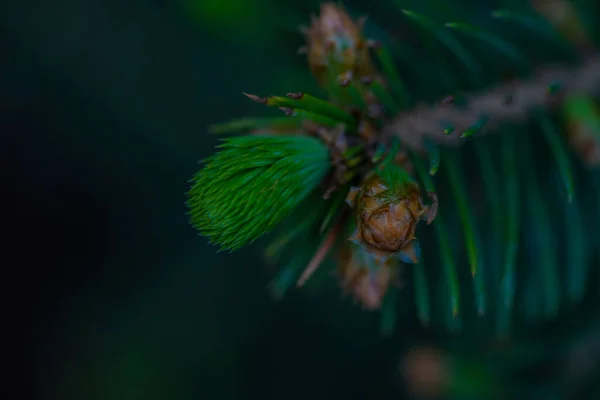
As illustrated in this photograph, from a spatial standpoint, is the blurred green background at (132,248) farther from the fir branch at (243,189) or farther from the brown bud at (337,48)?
the fir branch at (243,189)

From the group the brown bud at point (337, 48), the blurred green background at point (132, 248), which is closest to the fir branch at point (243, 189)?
the brown bud at point (337, 48)

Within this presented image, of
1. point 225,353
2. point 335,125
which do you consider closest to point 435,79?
point 335,125

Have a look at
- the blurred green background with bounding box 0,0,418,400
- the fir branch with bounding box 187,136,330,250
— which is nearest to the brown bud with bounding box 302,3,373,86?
the fir branch with bounding box 187,136,330,250

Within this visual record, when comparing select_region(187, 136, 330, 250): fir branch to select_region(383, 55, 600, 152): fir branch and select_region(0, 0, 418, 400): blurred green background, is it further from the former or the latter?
select_region(0, 0, 418, 400): blurred green background

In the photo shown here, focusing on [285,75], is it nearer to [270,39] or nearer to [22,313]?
[270,39]

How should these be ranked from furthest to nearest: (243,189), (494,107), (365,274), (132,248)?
(132,248), (494,107), (365,274), (243,189)

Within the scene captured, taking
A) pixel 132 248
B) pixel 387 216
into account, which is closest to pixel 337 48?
pixel 387 216

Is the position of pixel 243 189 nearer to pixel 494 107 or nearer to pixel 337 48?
pixel 337 48
